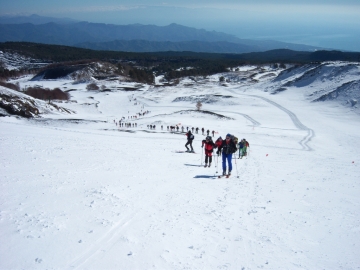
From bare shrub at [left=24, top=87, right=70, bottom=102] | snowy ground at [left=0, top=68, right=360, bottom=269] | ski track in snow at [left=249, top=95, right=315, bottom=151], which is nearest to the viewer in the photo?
snowy ground at [left=0, top=68, right=360, bottom=269]

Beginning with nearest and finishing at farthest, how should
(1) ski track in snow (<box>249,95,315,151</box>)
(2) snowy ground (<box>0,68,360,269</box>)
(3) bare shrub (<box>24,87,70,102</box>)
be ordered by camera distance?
(2) snowy ground (<box>0,68,360,269</box>), (1) ski track in snow (<box>249,95,315,151</box>), (3) bare shrub (<box>24,87,70,102</box>)

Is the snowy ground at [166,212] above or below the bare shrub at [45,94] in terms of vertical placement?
above

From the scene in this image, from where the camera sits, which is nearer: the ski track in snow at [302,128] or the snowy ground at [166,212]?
A: the snowy ground at [166,212]

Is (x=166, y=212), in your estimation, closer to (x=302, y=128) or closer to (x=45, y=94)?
(x=302, y=128)

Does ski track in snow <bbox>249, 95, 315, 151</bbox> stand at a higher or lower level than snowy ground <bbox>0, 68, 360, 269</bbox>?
lower

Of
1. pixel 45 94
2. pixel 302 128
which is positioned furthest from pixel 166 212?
pixel 45 94

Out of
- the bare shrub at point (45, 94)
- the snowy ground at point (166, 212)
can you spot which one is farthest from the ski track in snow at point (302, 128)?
the bare shrub at point (45, 94)

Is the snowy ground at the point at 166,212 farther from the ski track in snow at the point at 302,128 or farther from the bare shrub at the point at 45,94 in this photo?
the bare shrub at the point at 45,94

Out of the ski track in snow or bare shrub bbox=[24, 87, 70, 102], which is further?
bare shrub bbox=[24, 87, 70, 102]

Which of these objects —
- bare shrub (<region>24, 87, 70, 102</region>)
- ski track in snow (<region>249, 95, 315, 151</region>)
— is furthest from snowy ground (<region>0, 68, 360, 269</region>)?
bare shrub (<region>24, 87, 70, 102</region>)

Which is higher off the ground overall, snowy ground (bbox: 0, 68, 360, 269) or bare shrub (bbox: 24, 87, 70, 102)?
snowy ground (bbox: 0, 68, 360, 269)

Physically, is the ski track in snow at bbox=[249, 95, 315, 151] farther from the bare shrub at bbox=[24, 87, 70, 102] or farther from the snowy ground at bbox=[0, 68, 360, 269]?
the bare shrub at bbox=[24, 87, 70, 102]

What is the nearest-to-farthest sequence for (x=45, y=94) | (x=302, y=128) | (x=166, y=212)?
1. (x=166, y=212)
2. (x=302, y=128)
3. (x=45, y=94)

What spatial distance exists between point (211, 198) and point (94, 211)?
3695 millimetres
